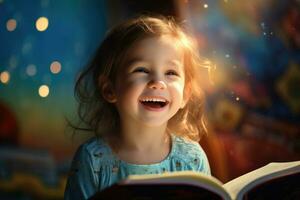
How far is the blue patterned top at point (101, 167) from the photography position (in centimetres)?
110

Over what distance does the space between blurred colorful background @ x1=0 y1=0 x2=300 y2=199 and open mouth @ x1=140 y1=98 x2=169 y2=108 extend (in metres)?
0.41

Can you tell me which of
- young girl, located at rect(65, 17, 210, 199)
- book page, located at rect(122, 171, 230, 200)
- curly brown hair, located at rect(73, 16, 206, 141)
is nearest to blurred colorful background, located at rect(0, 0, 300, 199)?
curly brown hair, located at rect(73, 16, 206, 141)

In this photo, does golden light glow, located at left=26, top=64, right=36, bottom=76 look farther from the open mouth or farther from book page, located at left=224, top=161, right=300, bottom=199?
book page, located at left=224, top=161, right=300, bottom=199

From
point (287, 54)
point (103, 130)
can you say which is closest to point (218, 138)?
point (287, 54)

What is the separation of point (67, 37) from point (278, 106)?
66cm

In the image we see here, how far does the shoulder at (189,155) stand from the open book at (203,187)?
0.98 ft

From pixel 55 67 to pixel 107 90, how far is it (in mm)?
382

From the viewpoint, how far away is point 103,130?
125 cm

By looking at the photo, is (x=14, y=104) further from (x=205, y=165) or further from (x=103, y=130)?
(x=205, y=165)

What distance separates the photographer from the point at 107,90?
1208mm

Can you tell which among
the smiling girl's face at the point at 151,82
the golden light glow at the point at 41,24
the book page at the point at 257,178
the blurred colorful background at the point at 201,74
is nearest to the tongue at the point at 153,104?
the smiling girl's face at the point at 151,82

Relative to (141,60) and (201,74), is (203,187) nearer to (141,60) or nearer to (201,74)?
(141,60)

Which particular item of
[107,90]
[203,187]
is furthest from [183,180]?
[107,90]

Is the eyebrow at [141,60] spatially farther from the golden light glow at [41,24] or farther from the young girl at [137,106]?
the golden light glow at [41,24]
